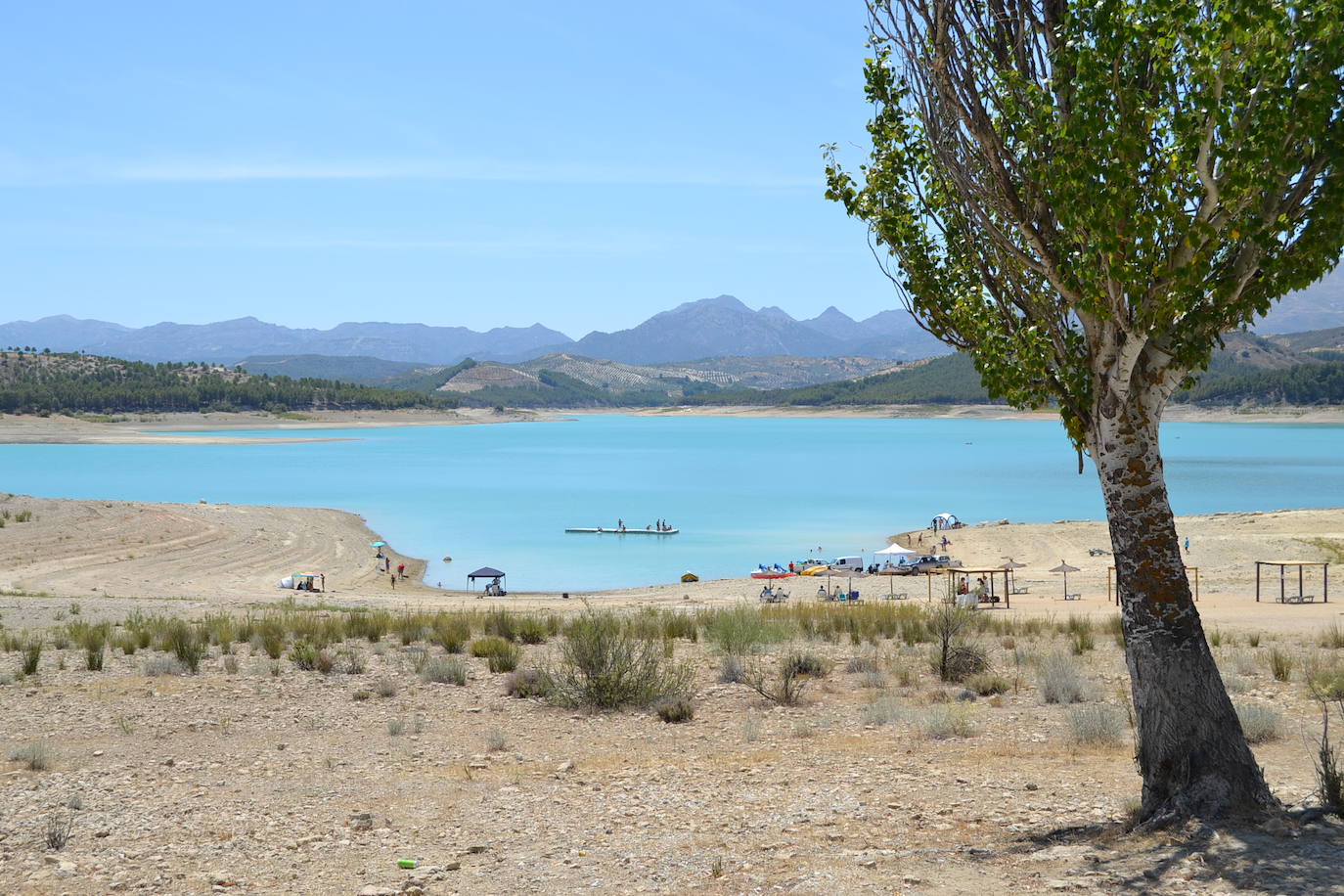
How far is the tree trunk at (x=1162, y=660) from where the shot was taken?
5363mm

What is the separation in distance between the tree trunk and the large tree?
10mm

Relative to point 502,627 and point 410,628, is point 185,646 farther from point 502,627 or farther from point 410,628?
point 502,627

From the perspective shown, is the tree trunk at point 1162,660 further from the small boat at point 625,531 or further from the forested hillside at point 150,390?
the forested hillside at point 150,390

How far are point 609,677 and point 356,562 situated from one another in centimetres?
2838

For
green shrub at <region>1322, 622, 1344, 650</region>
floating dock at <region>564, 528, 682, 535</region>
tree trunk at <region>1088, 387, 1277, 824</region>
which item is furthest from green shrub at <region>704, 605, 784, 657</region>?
floating dock at <region>564, 528, 682, 535</region>

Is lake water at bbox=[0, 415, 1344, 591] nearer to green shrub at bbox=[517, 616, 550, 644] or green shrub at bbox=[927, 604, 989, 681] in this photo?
green shrub at bbox=[517, 616, 550, 644]

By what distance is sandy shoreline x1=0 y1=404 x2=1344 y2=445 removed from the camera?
109750 mm

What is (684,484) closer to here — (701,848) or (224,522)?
(224,522)

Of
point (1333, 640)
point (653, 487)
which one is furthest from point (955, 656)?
point (653, 487)

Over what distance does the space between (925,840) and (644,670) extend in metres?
4.53

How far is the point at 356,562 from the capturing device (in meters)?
36.0

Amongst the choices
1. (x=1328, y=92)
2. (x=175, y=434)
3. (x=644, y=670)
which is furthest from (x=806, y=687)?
(x=175, y=434)

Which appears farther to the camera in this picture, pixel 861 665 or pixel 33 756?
pixel 861 665

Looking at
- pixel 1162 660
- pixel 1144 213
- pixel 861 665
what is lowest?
pixel 861 665
